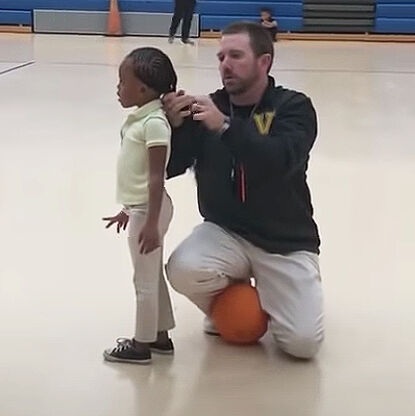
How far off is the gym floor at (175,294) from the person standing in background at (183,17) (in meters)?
6.82

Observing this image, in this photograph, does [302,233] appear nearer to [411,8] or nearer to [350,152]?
[350,152]

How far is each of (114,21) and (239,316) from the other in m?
12.8

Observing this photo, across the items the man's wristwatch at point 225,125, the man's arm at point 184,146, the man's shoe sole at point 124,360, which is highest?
the man's wristwatch at point 225,125

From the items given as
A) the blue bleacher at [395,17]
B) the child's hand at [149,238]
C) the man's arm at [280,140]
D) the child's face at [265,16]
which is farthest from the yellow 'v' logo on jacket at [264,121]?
the blue bleacher at [395,17]

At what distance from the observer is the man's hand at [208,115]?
2432 millimetres

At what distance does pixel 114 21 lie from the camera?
14930 mm

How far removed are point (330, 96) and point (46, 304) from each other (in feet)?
18.3

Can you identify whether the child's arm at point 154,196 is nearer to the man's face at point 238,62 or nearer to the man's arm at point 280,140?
the man's arm at point 280,140

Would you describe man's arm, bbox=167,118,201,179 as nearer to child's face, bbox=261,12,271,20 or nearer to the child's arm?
the child's arm

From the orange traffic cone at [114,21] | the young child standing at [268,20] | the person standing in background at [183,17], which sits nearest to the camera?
the person standing in background at [183,17]

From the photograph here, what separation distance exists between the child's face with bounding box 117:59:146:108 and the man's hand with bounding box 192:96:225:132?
15cm

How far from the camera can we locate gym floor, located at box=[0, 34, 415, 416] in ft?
7.88

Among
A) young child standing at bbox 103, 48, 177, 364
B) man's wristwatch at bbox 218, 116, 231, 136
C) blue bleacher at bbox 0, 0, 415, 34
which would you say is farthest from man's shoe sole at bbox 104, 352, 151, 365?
blue bleacher at bbox 0, 0, 415, 34

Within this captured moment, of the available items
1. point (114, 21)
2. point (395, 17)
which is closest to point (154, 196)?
point (114, 21)
